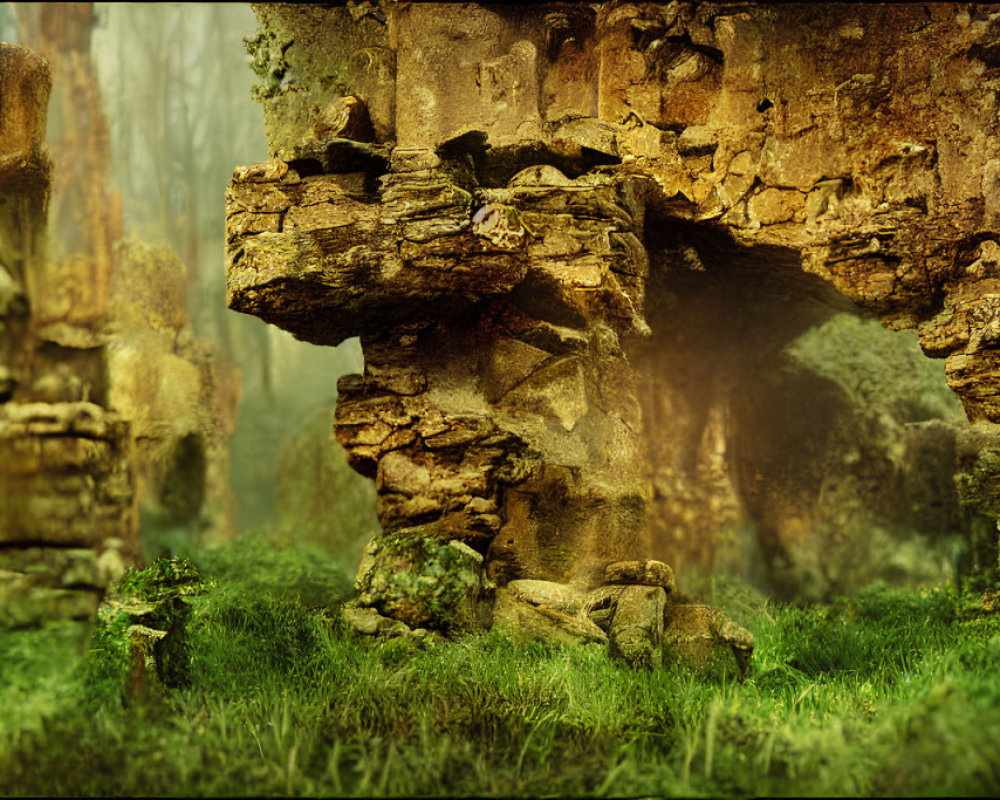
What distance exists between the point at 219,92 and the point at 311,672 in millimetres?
10151

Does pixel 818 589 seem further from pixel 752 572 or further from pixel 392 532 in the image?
pixel 392 532

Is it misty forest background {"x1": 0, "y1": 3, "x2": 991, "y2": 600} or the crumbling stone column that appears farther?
misty forest background {"x1": 0, "y1": 3, "x2": 991, "y2": 600}

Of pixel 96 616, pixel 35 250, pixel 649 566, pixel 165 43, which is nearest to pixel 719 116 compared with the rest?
pixel 649 566

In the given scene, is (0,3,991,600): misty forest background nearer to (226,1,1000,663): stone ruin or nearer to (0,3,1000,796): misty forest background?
(0,3,1000,796): misty forest background

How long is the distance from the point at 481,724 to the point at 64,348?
2.97m

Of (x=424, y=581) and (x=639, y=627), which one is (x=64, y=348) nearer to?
(x=424, y=581)

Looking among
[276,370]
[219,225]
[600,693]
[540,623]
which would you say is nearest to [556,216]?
[540,623]

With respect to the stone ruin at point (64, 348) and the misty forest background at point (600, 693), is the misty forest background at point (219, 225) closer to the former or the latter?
the stone ruin at point (64, 348)

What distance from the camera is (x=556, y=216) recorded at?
16.0 ft

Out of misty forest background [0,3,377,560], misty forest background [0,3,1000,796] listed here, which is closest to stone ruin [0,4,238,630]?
misty forest background [0,3,1000,796]

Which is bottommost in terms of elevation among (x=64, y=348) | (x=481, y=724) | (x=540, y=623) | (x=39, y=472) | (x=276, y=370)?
(x=481, y=724)

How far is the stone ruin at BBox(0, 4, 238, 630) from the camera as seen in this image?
10.2 ft

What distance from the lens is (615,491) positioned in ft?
17.5

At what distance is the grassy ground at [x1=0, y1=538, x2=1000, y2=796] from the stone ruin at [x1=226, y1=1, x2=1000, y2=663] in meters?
0.54
